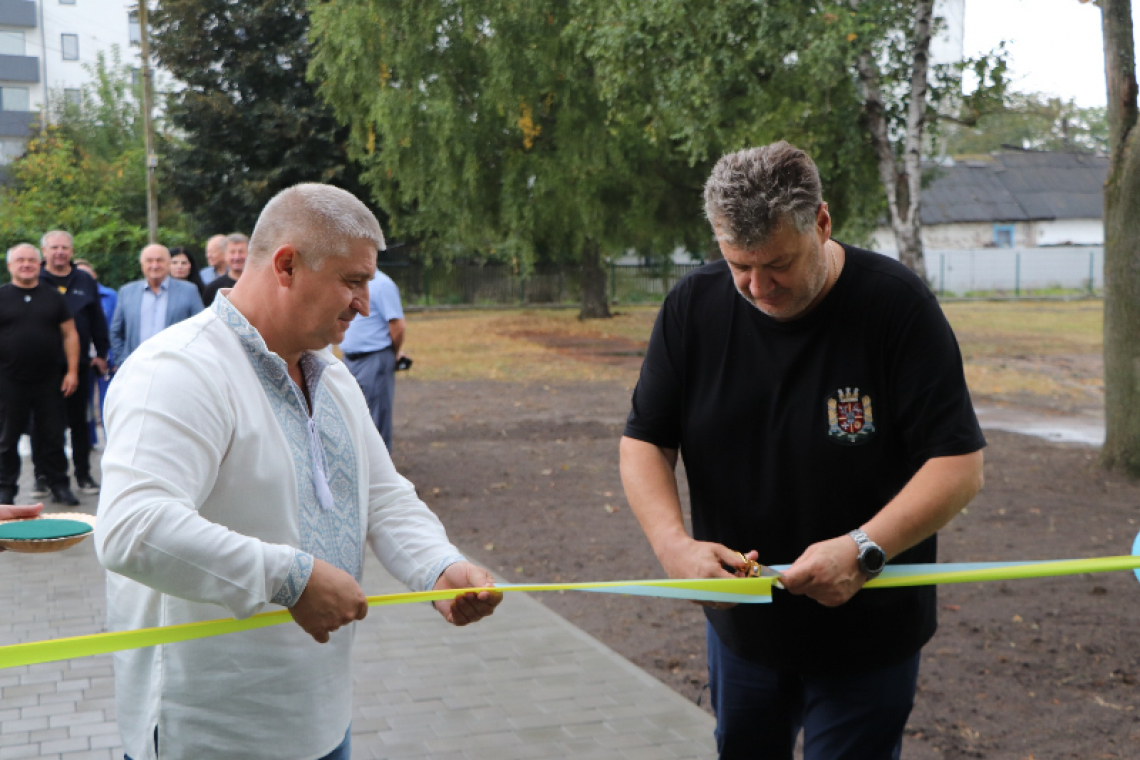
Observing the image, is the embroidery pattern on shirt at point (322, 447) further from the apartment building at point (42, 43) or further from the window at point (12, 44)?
the window at point (12, 44)

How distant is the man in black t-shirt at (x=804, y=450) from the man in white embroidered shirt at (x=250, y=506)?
67 cm

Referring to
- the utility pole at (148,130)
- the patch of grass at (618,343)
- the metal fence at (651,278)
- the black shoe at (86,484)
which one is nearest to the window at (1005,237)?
the metal fence at (651,278)

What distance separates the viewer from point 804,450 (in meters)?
2.67

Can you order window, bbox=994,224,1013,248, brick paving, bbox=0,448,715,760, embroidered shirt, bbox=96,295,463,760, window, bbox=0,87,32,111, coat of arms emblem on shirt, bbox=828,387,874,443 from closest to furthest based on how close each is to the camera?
embroidered shirt, bbox=96,295,463,760 < coat of arms emblem on shirt, bbox=828,387,874,443 < brick paving, bbox=0,448,715,760 < window, bbox=994,224,1013,248 < window, bbox=0,87,32,111

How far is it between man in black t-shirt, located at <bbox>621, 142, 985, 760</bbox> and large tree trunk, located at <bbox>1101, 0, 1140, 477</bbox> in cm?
796

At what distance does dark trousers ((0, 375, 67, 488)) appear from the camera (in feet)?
30.1

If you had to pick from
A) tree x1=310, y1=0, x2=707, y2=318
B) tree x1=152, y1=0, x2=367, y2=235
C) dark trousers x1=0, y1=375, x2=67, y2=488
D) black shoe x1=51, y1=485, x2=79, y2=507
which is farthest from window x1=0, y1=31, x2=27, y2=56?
black shoe x1=51, y1=485, x2=79, y2=507

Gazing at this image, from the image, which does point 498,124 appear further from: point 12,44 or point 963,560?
point 12,44

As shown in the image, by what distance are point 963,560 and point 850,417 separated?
5.14 m

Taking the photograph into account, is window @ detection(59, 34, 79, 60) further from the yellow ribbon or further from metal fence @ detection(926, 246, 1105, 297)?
the yellow ribbon

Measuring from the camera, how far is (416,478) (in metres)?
10.7

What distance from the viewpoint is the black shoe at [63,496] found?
30.5 ft

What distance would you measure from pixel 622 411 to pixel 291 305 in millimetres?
13125

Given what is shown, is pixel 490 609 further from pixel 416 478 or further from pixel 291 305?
pixel 416 478
